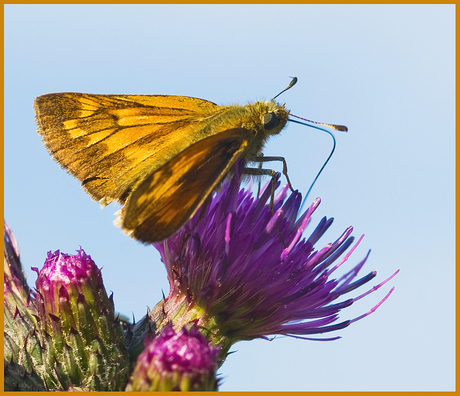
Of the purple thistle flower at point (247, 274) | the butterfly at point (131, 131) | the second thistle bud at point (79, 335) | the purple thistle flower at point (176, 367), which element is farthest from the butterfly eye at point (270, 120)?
the purple thistle flower at point (176, 367)

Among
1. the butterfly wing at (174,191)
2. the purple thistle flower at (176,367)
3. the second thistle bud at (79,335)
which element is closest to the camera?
the purple thistle flower at (176,367)

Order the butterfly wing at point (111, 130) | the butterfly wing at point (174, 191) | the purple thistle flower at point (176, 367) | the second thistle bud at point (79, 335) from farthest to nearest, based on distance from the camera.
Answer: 1. the butterfly wing at point (111, 130)
2. the second thistle bud at point (79, 335)
3. the butterfly wing at point (174, 191)
4. the purple thistle flower at point (176, 367)

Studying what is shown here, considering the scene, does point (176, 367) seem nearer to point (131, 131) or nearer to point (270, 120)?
point (270, 120)

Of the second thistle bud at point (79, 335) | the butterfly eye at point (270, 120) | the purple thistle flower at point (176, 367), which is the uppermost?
the butterfly eye at point (270, 120)

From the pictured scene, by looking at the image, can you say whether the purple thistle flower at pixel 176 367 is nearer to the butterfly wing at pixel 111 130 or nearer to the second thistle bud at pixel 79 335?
the second thistle bud at pixel 79 335

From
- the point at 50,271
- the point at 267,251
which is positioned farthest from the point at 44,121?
the point at 267,251
